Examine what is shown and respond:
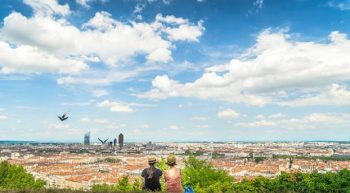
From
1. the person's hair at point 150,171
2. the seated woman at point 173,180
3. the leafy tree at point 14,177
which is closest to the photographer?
the seated woman at point 173,180

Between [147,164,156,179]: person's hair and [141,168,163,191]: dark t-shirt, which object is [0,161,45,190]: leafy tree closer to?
[141,168,163,191]: dark t-shirt

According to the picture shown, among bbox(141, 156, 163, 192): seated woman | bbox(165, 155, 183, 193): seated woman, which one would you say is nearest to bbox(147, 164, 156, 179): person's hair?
bbox(141, 156, 163, 192): seated woman

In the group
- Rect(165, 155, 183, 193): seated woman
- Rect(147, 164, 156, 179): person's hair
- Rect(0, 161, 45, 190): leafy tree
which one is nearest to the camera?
Rect(165, 155, 183, 193): seated woman

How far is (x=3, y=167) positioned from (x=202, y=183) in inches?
992

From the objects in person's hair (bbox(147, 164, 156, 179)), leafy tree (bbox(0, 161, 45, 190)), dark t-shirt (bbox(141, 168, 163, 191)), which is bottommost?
leafy tree (bbox(0, 161, 45, 190))

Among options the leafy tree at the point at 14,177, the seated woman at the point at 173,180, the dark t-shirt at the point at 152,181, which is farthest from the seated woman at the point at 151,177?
the leafy tree at the point at 14,177

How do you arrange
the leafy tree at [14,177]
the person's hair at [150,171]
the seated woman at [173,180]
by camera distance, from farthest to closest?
1. the leafy tree at [14,177]
2. the person's hair at [150,171]
3. the seated woman at [173,180]

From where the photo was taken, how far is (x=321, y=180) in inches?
926

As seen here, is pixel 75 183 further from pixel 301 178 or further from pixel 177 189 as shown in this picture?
pixel 177 189

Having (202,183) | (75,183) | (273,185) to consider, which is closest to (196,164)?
(202,183)

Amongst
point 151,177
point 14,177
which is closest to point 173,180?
point 151,177

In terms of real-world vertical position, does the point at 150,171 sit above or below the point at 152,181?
above

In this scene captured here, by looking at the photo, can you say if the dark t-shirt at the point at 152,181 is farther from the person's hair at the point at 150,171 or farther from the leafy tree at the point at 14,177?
the leafy tree at the point at 14,177

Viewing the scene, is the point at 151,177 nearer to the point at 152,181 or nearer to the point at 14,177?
the point at 152,181
